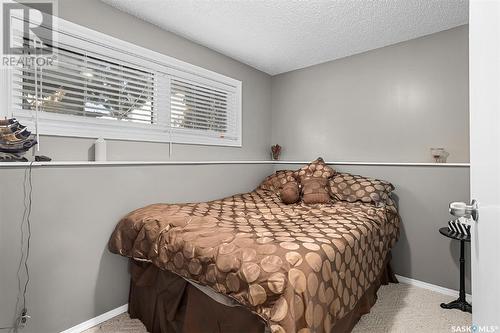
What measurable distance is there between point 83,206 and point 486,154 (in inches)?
84.1

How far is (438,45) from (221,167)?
2.51m

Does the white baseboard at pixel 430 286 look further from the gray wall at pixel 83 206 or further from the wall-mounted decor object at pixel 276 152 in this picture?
the gray wall at pixel 83 206

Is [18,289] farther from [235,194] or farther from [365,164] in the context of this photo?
[365,164]

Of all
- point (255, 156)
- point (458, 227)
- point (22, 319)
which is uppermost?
point (255, 156)

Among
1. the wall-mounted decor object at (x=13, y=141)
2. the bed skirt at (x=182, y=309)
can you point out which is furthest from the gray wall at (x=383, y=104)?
the wall-mounted decor object at (x=13, y=141)

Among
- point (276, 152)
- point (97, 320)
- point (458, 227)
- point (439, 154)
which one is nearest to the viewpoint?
point (97, 320)

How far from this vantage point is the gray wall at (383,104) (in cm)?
241

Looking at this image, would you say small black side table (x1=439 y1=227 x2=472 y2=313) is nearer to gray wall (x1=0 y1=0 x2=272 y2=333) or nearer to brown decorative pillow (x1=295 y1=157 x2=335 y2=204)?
brown decorative pillow (x1=295 y1=157 x2=335 y2=204)

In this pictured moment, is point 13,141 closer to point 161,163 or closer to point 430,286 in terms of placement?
point 161,163

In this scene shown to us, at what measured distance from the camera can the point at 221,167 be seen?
2.92m

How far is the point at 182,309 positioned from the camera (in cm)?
157

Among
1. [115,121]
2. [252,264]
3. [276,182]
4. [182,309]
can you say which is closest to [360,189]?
[276,182]

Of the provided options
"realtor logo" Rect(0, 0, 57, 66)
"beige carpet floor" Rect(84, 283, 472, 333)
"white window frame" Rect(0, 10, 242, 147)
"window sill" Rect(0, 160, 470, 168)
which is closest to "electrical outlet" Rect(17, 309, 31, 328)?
"beige carpet floor" Rect(84, 283, 472, 333)

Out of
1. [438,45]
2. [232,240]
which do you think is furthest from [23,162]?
[438,45]
